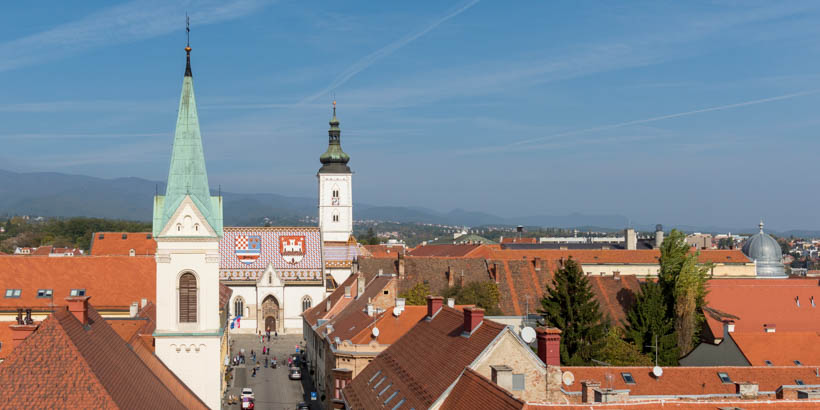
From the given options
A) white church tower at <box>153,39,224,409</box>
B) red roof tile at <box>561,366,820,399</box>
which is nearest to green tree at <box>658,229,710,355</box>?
red roof tile at <box>561,366,820,399</box>

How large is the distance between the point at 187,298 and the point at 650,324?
38264 millimetres

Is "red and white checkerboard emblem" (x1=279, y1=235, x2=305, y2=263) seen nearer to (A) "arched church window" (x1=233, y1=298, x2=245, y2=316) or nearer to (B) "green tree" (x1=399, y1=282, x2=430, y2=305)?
(A) "arched church window" (x1=233, y1=298, x2=245, y2=316)

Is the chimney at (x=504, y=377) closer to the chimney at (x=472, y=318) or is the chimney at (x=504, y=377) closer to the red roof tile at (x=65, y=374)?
the chimney at (x=472, y=318)

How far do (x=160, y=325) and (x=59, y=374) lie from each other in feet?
58.9

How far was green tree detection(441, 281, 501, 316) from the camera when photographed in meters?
74.6

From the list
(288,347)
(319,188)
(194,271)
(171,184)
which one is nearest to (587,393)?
(194,271)

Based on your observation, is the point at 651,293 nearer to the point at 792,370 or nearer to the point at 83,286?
the point at 792,370

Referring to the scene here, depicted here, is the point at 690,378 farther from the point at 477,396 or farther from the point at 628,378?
the point at 477,396

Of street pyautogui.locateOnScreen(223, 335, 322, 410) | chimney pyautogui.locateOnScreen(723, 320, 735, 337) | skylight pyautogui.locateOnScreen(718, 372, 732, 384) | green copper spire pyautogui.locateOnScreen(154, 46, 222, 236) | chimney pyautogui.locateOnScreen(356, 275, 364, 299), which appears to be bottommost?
street pyautogui.locateOnScreen(223, 335, 322, 410)

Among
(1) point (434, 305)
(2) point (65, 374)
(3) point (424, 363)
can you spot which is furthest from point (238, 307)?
(2) point (65, 374)

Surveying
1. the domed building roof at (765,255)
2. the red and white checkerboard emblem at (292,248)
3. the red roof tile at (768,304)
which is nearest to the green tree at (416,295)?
the red roof tile at (768,304)

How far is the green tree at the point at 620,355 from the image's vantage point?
60.0 m

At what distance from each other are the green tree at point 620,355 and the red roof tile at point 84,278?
37538mm

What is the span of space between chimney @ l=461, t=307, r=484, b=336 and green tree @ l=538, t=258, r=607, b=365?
25.5 m
